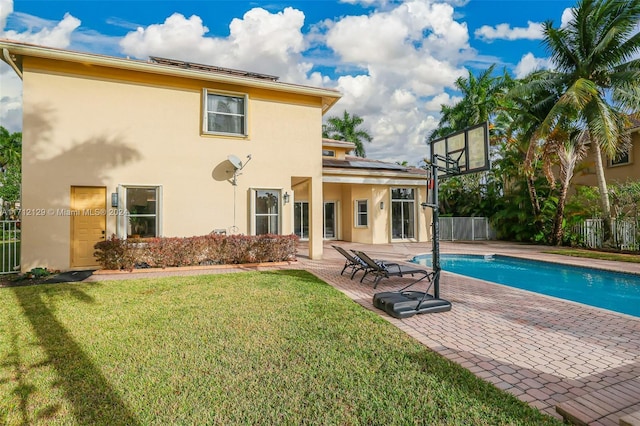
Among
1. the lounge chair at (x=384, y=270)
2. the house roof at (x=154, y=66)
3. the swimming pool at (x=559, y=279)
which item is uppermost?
the house roof at (x=154, y=66)

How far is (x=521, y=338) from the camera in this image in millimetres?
4777

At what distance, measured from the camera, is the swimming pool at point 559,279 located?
8.39 m

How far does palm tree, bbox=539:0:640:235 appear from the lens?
46.6 feet

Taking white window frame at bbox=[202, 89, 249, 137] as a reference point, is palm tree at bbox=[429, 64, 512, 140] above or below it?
above

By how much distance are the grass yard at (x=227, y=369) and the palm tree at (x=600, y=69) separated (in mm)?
15426

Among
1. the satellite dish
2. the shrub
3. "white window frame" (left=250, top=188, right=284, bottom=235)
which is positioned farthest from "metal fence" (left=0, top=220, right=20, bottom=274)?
"white window frame" (left=250, top=188, right=284, bottom=235)

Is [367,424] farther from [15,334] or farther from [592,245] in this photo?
[592,245]

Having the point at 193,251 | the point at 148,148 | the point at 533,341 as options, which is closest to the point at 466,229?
the point at 193,251

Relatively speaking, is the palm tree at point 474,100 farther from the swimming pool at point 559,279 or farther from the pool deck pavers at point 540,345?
the pool deck pavers at point 540,345

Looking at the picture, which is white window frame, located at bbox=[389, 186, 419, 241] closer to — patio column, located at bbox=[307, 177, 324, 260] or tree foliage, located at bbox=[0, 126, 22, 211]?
patio column, located at bbox=[307, 177, 324, 260]

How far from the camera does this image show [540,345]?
4.51 m

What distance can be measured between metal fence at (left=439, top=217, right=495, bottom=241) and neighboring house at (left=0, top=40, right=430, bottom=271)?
1268 cm

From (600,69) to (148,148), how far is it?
20.7 meters

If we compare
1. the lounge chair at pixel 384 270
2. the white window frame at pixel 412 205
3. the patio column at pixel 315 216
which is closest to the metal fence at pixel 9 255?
the patio column at pixel 315 216
